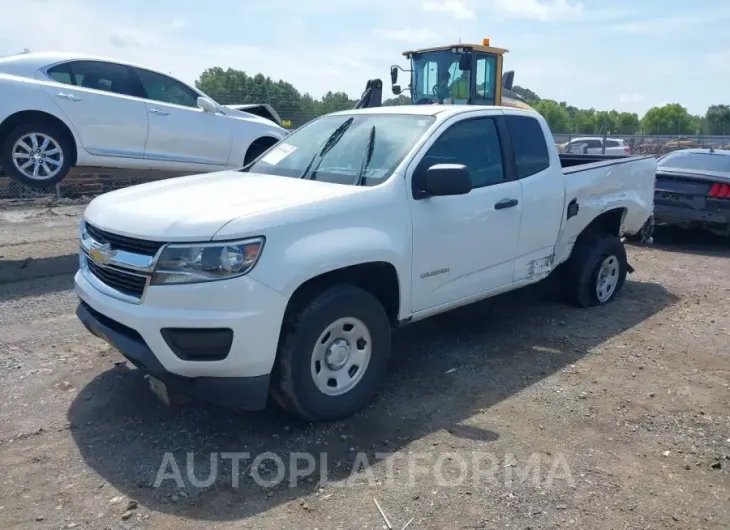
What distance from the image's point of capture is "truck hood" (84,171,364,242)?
3.40m

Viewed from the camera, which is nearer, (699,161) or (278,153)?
(278,153)

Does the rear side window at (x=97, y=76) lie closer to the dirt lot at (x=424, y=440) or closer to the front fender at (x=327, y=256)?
the dirt lot at (x=424, y=440)

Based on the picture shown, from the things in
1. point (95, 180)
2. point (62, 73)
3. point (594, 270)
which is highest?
point (62, 73)

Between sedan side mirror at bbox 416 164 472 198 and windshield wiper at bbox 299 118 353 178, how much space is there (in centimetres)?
86

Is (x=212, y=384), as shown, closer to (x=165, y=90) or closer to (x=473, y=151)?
(x=473, y=151)

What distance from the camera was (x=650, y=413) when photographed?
412cm

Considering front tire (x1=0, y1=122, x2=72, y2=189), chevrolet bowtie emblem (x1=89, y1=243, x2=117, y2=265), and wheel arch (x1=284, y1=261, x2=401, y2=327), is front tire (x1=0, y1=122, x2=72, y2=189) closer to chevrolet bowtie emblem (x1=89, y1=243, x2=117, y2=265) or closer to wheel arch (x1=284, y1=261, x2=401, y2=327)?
chevrolet bowtie emblem (x1=89, y1=243, x2=117, y2=265)

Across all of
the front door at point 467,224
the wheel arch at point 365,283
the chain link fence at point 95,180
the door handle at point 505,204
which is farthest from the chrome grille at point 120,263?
the chain link fence at point 95,180

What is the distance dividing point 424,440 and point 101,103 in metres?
5.82

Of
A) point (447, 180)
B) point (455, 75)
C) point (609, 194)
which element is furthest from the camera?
point (455, 75)

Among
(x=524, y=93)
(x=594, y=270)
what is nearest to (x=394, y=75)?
(x=594, y=270)

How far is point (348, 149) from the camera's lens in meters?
4.57

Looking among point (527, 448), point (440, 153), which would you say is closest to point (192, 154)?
point (440, 153)

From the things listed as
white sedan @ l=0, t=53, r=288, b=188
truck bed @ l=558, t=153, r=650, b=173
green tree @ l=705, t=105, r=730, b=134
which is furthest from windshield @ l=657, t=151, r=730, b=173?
green tree @ l=705, t=105, r=730, b=134
